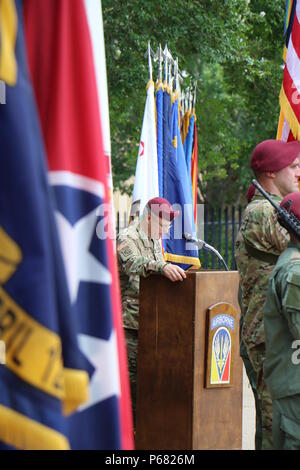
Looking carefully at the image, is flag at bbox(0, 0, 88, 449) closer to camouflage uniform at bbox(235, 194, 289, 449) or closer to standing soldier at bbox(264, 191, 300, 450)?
standing soldier at bbox(264, 191, 300, 450)

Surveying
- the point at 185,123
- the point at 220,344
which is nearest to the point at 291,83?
the point at 220,344

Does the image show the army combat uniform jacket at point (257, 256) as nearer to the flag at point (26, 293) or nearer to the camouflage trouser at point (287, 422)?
the camouflage trouser at point (287, 422)

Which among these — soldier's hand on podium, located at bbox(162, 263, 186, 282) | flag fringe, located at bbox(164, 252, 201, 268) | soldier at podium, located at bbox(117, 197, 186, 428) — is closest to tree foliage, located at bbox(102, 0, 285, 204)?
flag fringe, located at bbox(164, 252, 201, 268)

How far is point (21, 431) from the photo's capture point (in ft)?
6.01

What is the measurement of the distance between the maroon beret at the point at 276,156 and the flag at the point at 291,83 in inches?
68.2

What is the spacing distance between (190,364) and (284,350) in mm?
1188

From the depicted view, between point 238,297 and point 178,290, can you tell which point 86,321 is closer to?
point 178,290

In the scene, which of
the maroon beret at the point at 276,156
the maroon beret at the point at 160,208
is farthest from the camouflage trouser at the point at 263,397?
the maroon beret at the point at 160,208

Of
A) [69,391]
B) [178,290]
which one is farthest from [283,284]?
[69,391]

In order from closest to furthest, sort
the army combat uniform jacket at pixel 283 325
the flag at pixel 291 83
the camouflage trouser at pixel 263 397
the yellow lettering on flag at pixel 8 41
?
the yellow lettering on flag at pixel 8 41 < the army combat uniform jacket at pixel 283 325 < the camouflage trouser at pixel 263 397 < the flag at pixel 291 83

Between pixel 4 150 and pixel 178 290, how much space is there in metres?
3.42

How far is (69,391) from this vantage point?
1939mm

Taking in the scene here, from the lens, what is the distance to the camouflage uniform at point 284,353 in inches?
153
